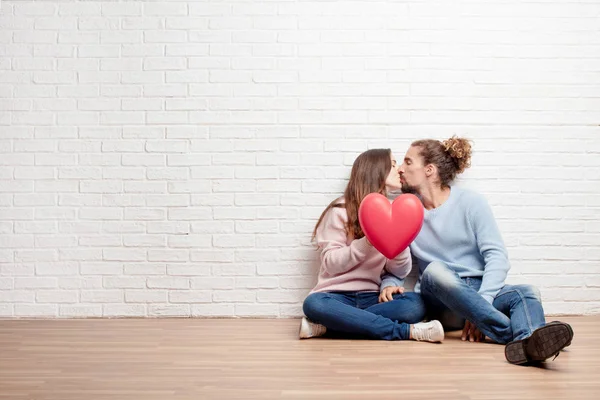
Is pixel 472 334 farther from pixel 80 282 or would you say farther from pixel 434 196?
pixel 80 282

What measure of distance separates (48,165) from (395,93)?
185cm

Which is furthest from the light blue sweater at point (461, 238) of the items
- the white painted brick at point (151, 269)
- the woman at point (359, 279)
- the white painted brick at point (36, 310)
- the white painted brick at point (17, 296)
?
the white painted brick at point (17, 296)

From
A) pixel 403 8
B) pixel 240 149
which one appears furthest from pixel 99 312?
pixel 403 8

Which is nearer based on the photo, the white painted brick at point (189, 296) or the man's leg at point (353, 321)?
the man's leg at point (353, 321)

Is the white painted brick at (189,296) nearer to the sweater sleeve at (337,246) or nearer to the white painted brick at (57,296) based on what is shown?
the white painted brick at (57,296)

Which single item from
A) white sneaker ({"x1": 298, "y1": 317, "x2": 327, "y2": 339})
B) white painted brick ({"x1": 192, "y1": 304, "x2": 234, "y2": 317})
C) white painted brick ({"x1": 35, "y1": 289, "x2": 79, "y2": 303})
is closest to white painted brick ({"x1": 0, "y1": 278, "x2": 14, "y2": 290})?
white painted brick ({"x1": 35, "y1": 289, "x2": 79, "y2": 303})

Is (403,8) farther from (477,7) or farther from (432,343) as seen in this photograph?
(432,343)

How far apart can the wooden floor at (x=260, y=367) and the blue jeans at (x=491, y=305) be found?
0.30 feet

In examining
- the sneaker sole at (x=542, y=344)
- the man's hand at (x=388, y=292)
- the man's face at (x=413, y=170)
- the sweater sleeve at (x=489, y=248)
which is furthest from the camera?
the man's face at (x=413, y=170)

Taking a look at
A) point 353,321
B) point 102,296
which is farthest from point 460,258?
point 102,296

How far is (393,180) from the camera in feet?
11.4

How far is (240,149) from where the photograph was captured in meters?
3.66

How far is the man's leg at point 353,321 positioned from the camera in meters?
3.04

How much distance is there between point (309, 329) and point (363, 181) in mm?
800
